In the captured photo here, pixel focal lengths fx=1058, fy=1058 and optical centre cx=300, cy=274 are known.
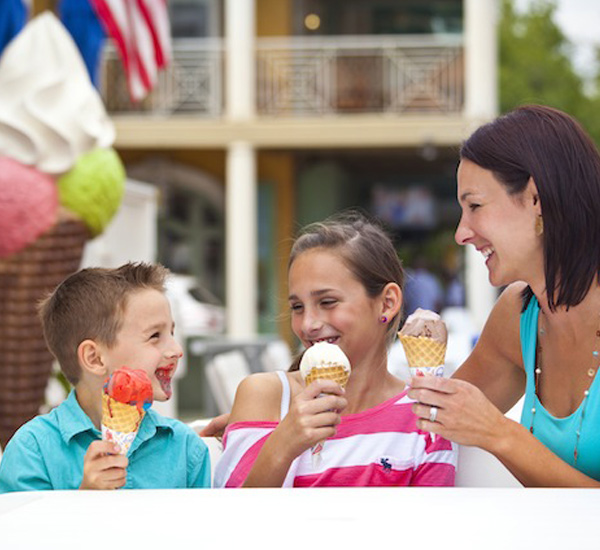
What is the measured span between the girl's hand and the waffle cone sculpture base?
260 centimetres

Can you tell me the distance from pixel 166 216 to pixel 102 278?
516 inches

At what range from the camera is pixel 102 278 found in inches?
78.7

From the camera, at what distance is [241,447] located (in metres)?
2.06

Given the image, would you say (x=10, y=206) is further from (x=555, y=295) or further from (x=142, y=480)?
(x=555, y=295)

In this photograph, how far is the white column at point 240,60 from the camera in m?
13.6

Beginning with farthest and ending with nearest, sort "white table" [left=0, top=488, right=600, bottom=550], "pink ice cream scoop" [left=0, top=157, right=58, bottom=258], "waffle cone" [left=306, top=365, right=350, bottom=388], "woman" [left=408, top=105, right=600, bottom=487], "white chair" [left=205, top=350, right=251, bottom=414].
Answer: "white chair" [left=205, top=350, right=251, bottom=414], "pink ice cream scoop" [left=0, top=157, right=58, bottom=258], "woman" [left=408, top=105, right=600, bottom=487], "waffle cone" [left=306, top=365, right=350, bottom=388], "white table" [left=0, top=488, right=600, bottom=550]

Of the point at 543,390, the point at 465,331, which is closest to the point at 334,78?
the point at 465,331

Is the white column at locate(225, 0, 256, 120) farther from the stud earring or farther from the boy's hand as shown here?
the boy's hand

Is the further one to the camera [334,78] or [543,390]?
[334,78]

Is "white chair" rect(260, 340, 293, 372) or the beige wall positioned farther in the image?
the beige wall

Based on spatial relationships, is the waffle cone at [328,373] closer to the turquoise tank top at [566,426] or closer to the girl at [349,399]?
the girl at [349,399]

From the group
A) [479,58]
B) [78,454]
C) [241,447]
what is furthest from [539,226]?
[479,58]

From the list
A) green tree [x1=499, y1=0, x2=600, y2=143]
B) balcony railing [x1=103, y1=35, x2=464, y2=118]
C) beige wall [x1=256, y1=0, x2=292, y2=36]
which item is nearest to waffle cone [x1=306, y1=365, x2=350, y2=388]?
balcony railing [x1=103, y1=35, x2=464, y2=118]

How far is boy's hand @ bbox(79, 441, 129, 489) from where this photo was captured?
1637mm
